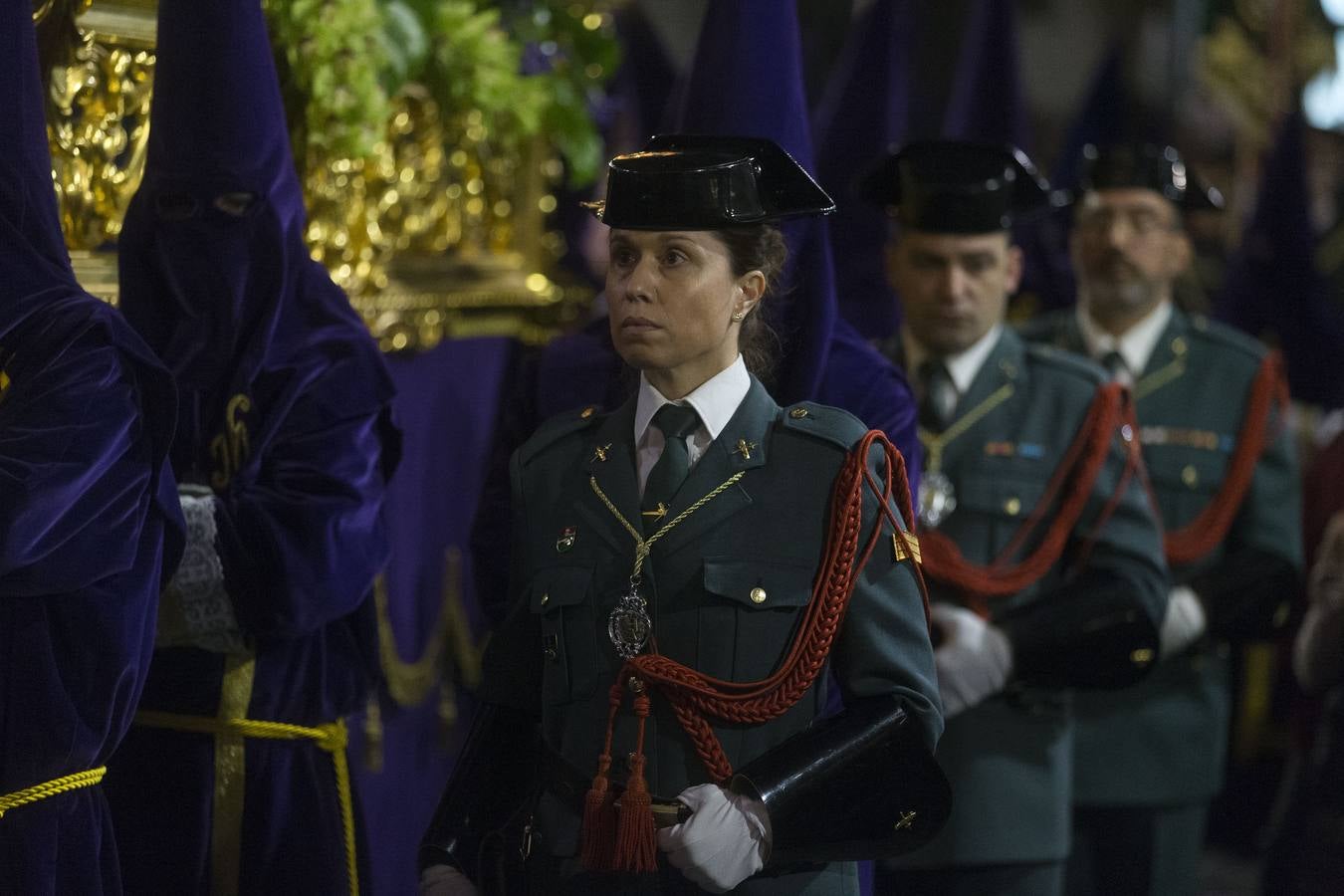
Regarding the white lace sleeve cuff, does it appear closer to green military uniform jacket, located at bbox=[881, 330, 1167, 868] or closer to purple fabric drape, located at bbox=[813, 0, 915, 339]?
green military uniform jacket, located at bbox=[881, 330, 1167, 868]

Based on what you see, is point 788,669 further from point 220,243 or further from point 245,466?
point 220,243

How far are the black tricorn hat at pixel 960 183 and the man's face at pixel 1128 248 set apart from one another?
66cm

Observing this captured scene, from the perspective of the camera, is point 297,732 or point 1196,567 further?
point 1196,567

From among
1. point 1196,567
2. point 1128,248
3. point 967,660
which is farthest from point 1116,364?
point 967,660

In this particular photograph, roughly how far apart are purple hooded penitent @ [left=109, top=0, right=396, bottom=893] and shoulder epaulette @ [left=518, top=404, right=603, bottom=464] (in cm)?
63

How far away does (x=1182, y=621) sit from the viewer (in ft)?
12.2

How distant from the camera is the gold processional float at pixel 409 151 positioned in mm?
3219

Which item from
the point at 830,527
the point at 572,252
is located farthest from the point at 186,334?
the point at 572,252

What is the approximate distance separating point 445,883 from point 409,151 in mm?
2456

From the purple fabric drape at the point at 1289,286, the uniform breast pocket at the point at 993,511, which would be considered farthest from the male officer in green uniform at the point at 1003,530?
the purple fabric drape at the point at 1289,286

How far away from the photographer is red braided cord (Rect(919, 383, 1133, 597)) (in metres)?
3.37

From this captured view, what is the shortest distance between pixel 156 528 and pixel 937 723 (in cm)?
108

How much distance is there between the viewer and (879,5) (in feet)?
13.6

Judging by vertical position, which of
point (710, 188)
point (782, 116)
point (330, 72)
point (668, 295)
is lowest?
point (668, 295)
